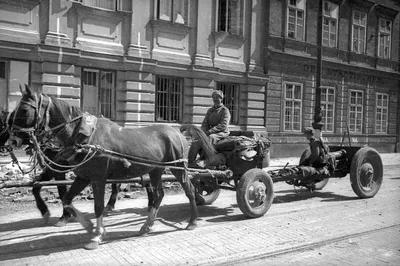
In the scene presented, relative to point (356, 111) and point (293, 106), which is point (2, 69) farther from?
point (356, 111)

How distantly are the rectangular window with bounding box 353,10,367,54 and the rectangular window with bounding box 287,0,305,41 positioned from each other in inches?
180

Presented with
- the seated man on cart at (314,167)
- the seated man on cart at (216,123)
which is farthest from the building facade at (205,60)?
the seated man on cart at (314,167)

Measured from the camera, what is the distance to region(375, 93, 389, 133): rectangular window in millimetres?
24422

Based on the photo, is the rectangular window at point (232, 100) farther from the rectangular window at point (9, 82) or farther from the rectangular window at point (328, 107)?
the rectangular window at point (9, 82)

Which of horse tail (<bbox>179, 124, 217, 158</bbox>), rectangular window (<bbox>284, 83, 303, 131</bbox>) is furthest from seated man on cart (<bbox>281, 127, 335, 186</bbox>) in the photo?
rectangular window (<bbox>284, 83, 303, 131</bbox>)

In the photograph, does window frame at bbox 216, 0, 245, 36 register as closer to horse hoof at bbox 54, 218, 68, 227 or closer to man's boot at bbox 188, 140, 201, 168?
man's boot at bbox 188, 140, 201, 168

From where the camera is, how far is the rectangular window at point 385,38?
945 inches

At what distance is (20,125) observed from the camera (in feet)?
15.8

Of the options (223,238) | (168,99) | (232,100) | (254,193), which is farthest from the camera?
(232,100)

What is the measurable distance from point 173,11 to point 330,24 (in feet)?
33.2

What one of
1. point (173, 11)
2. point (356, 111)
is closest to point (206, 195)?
point (173, 11)

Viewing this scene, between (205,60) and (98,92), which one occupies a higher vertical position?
(205,60)

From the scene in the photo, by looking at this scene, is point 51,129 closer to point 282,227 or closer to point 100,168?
point 100,168

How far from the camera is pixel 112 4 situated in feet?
45.5
